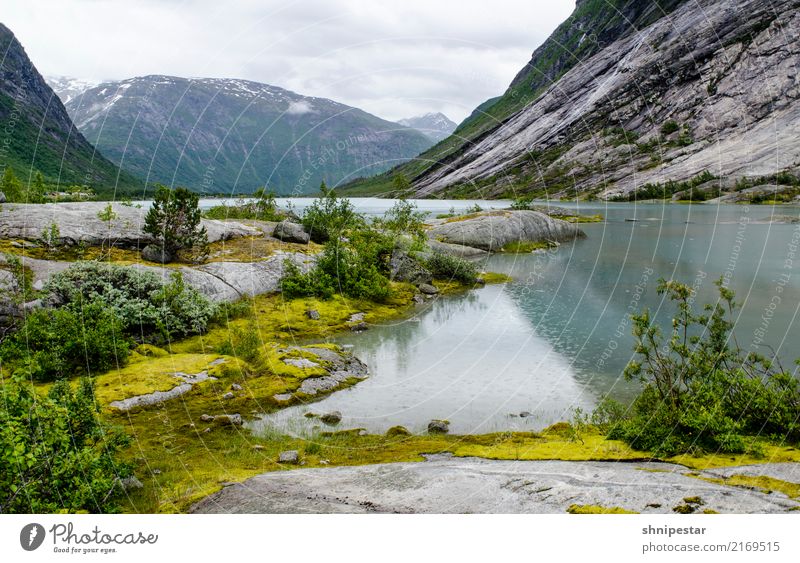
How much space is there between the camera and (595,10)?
188 metres

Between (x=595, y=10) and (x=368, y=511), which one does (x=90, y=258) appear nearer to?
(x=368, y=511)

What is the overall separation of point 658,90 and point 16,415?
157976 millimetres

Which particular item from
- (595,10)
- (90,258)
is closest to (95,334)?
(90,258)

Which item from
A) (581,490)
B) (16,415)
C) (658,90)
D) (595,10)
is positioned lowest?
(581,490)

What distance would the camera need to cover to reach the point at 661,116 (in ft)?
443

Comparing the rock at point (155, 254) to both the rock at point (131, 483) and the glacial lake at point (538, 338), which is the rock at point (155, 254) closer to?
the glacial lake at point (538, 338)

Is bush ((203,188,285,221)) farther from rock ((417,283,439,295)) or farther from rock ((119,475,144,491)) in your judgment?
rock ((119,475,144,491))

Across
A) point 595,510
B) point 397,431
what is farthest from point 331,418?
point 595,510

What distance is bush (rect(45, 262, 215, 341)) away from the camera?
59.4ft

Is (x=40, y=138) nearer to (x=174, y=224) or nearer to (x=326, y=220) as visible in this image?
(x=326, y=220)

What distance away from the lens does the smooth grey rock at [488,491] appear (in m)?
7.12

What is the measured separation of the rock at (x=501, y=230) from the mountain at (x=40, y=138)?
11386 centimetres

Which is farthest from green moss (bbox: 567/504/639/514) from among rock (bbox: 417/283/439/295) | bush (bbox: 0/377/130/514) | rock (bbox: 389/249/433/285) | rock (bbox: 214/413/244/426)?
rock (bbox: 389/249/433/285)

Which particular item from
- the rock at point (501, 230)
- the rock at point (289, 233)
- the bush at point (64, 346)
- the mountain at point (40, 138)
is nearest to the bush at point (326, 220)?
the rock at point (289, 233)
